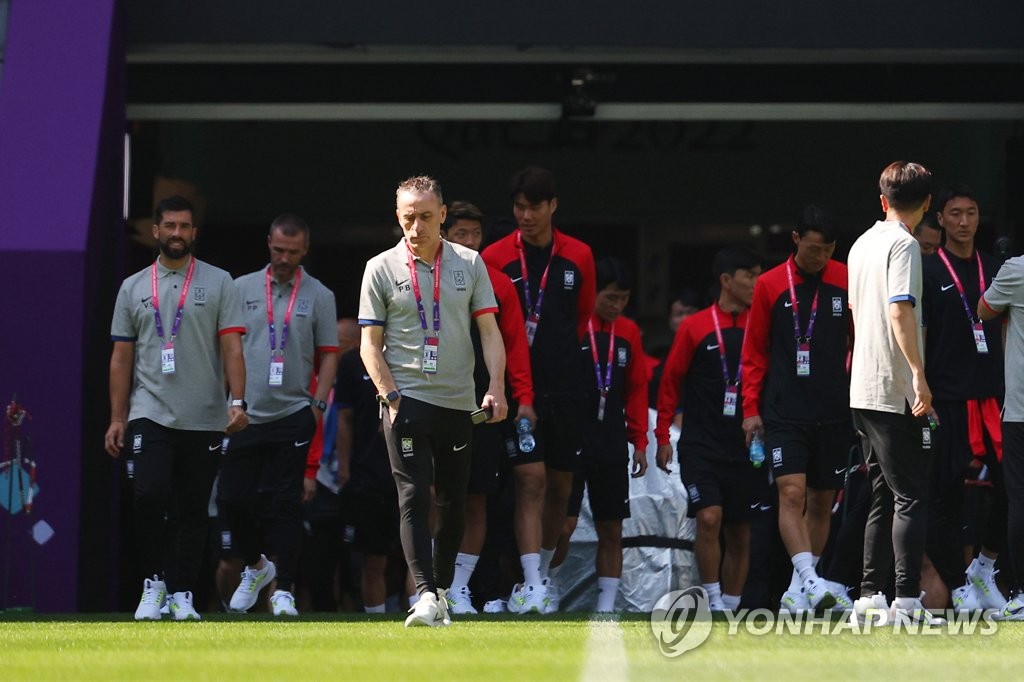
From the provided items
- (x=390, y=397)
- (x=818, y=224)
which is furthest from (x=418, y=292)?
(x=818, y=224)

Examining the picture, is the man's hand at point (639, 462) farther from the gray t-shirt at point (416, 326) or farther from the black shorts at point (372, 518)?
the gray t-shirt at point (416, 326)

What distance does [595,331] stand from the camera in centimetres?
1078

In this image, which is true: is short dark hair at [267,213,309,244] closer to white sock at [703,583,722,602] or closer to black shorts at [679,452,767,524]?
black shorts at [679,452,767,524]

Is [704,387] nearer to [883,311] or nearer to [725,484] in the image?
[725,484]

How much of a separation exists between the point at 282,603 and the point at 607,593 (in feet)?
6.08

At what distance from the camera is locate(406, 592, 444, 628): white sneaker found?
8.05 m

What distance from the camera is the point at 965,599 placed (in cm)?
971

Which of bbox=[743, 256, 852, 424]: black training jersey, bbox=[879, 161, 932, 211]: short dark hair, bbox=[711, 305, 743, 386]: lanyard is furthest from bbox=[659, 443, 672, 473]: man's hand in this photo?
bbox=[879, 161, 932, 211]: short dark hair

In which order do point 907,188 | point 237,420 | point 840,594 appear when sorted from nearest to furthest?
point 907,188, point 237,420, point 840,594

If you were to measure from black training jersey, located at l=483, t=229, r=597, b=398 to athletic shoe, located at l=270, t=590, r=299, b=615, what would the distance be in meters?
1.73

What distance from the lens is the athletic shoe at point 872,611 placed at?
7.81 metres

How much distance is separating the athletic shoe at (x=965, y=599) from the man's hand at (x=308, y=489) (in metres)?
3.57

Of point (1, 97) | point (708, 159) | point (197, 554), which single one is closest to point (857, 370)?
point (197, 554)

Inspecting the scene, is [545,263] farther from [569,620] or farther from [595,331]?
[569,620]
